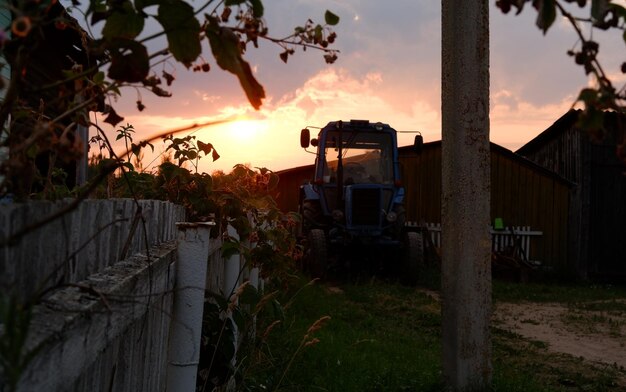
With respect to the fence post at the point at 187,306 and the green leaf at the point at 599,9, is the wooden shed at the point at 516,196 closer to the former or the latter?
the fence post at the point at 187,306

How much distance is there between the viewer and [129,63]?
108 centimetres

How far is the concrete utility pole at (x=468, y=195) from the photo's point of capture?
448 cm

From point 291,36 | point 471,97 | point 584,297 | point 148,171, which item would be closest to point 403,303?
point 584,297

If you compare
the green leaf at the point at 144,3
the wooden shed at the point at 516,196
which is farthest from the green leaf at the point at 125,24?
the wooden shed at the point at 516,196

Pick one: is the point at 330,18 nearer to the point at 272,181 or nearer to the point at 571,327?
the point at 272,181

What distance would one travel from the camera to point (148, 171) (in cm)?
395

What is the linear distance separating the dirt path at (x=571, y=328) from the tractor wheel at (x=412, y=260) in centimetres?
193

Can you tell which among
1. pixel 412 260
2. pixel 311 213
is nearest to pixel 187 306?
pixel 412 260

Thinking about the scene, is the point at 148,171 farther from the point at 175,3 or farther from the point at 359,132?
the point at 359,132

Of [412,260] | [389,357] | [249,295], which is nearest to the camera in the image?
[249,295]

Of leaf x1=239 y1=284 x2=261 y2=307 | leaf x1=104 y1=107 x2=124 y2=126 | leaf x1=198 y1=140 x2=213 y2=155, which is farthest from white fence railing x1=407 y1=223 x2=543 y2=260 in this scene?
leaf x1=104 y1=107 x2=124 y2=126

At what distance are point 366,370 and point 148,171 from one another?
237cm

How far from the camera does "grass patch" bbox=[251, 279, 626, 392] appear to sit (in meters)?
4.83

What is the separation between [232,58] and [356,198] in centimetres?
1177
